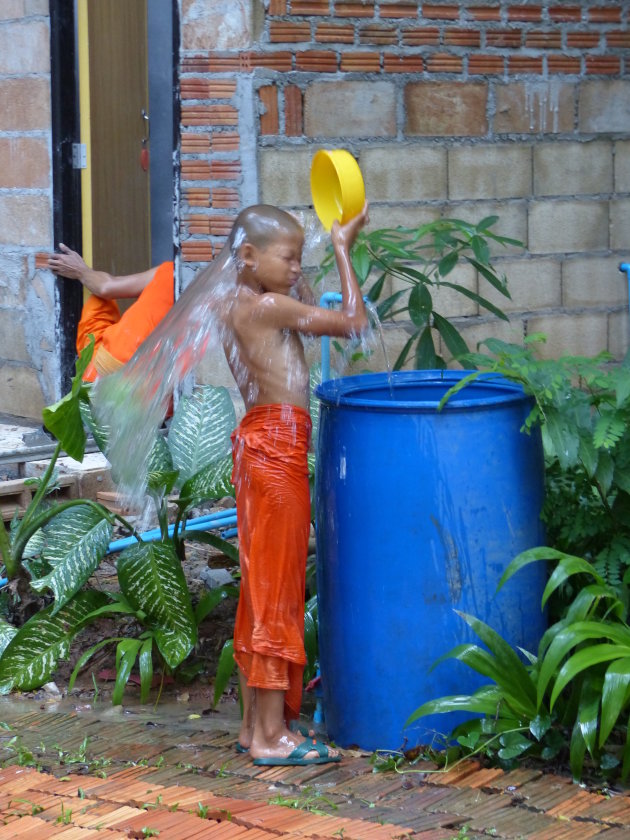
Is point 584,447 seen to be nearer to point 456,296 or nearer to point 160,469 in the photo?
point 160,469

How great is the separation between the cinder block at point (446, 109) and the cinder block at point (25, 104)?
6.99 feet

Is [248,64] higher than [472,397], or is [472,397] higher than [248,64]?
[248,64]

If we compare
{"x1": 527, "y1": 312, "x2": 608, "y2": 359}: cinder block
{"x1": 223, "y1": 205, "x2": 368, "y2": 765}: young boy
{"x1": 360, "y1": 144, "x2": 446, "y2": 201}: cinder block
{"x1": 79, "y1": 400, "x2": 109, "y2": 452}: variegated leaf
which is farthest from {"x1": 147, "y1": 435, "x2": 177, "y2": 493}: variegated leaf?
{"x1": 527, "y1": 312, "x2": 608, "y2": 359}: cinder block

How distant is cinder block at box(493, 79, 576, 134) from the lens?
598 cm

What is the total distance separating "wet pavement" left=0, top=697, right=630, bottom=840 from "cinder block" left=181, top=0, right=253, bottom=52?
9.80ft

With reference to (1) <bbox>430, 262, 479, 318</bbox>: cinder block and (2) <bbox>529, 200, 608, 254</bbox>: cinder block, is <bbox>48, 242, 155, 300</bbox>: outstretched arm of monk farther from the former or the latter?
(2) <bbox>529, 200, 608, 254</bbox>: cinder block

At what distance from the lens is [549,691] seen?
344cm

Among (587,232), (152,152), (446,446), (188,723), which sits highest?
(152,152)

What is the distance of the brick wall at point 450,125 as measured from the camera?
5.52 meters

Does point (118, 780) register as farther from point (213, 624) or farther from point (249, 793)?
point (213, 624)

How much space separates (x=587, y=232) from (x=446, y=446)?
3.16 m

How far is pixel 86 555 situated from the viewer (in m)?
4.25

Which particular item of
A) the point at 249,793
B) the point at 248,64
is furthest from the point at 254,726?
the point at 248,64

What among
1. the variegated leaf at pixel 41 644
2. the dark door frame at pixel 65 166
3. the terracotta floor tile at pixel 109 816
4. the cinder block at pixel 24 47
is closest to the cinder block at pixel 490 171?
the dark door frame at pixel 65 166
